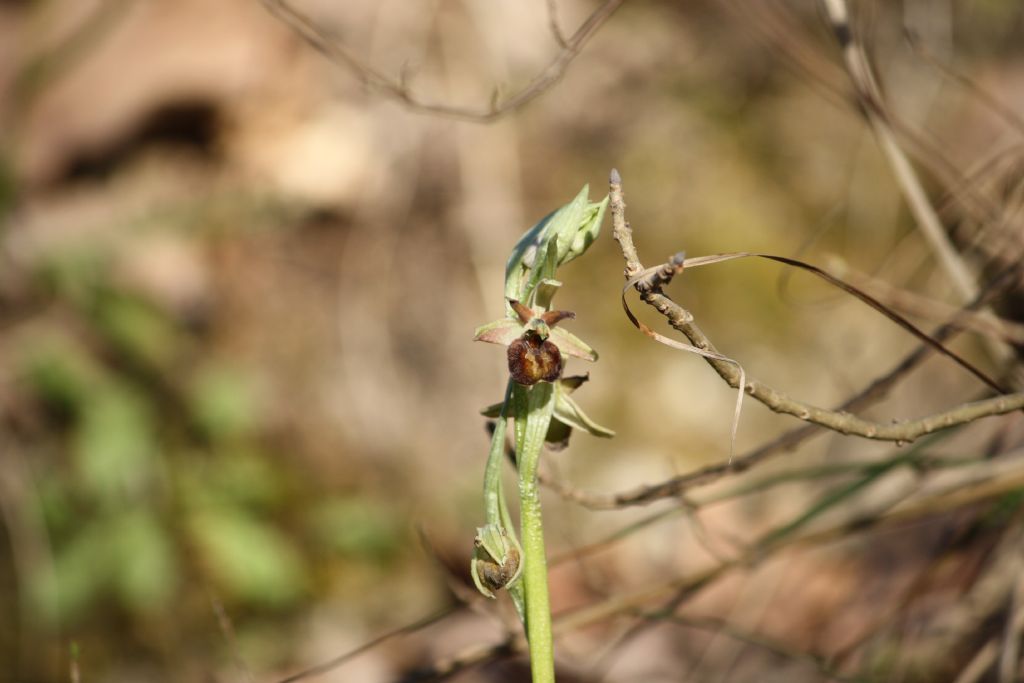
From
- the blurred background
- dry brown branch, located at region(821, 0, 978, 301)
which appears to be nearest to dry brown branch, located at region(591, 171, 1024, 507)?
dry brown branch, located at region(821, 0, 978, 301)

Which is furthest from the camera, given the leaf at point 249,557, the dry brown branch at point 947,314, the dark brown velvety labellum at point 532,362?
the leaf at point 249,557

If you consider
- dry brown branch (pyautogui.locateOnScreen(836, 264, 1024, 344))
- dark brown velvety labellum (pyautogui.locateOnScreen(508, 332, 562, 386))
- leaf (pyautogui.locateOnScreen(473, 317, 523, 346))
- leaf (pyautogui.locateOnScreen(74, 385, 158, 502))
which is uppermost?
leaf (pyautogui.locateOnScreen(74, 385, 158, 502))

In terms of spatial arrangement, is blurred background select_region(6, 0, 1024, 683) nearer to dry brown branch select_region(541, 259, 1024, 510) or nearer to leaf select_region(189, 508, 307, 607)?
leaf select_region(189, 508, 307, 607)

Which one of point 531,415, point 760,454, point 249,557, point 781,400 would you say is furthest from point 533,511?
point 249,557

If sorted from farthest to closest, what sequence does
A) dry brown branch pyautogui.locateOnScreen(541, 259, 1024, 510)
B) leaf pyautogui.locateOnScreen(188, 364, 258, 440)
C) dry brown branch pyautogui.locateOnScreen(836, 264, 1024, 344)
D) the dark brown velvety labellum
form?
leaf pyautogui.locateOnScreen(188, 364, 258, 440) → dry brown branch pyautogui.locateOnScreen(836, 264, 1024, 344) → dry brown branch pyautogui.locateOnScreen(541, 259, 1024, 510) → the dark brown velvety labellum

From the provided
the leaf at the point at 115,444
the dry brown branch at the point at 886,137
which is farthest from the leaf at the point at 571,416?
the leaf at the point at 115,444

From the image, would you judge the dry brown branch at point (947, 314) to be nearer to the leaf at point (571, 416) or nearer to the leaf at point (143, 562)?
the leaf at point (571, 416)

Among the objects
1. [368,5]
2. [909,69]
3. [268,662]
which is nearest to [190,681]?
[268,662]

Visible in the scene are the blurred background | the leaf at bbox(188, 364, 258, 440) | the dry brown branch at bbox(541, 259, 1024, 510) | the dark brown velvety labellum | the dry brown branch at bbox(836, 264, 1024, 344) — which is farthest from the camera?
the leaf at bbox(188, 364, 258, 440)

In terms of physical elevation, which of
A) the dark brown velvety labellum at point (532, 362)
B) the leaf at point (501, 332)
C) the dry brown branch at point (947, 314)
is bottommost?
the dark brown velvety labellum at point (532, 362)
